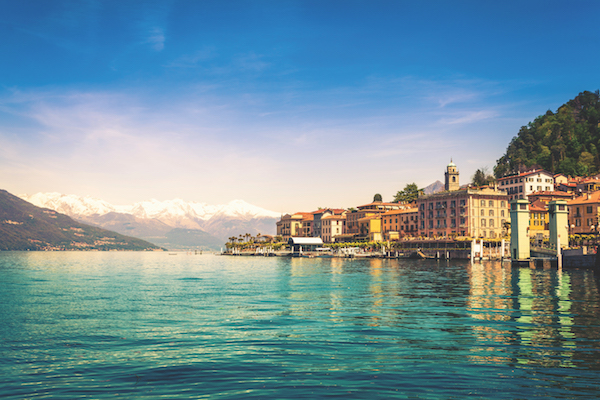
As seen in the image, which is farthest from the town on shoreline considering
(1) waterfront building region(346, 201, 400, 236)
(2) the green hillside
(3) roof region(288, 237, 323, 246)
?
(3) roof region(288, 237, 323, 246)

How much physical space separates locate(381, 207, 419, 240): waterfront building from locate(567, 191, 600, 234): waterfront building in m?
47.6

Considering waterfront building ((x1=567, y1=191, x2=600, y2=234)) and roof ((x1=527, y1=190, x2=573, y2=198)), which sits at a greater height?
roof ((x1=527, y1=190, x2=573, y2=198))

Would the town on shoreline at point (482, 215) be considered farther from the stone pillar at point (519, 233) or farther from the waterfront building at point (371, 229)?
the stone pillar at point (519, 233)

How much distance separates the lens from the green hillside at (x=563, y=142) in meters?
160

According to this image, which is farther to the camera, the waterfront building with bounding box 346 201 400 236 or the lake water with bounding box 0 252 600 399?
the waterfront building with bounding box 346 201 400 236

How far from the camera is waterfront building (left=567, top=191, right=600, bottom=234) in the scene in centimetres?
11081

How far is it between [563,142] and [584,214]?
2517 inches

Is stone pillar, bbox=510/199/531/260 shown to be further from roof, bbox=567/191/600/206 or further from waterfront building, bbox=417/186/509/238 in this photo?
waterfront building, bbox=417/186/509/238

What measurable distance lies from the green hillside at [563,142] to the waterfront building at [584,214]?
46.8m

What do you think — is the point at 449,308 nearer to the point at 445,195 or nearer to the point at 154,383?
the point at 154,383

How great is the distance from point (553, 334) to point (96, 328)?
2305cm

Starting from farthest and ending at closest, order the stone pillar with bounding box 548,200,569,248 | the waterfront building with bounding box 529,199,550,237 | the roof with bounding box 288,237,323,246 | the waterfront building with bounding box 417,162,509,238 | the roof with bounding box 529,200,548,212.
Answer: the roof with bounding box 288,237,323,246 < the waterfront building with bounding box 417,162,509,238 < the waterfront building with bounding box 529,199,550,237 < the roof with bounding box 529,200,548,212 < the stone pillar with bounding box 548,200,569,248

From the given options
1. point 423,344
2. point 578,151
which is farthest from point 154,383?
point 578,151

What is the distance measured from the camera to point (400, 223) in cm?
16500
